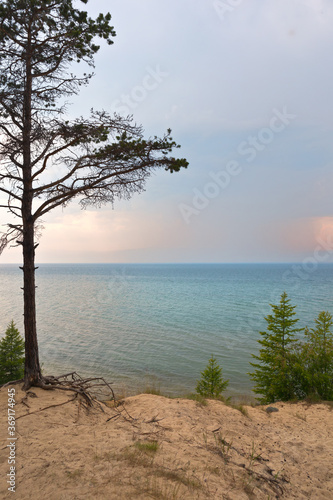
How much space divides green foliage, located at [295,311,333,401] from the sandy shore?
9.02 feet

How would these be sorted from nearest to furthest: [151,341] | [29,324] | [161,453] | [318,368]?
[161,453] → [29,324] → [318,368] → [151,341]

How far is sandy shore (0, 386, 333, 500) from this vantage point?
462cm

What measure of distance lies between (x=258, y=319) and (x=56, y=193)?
33.3 metres

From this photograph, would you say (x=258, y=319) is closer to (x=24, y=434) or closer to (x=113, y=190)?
(x=113, y=190)

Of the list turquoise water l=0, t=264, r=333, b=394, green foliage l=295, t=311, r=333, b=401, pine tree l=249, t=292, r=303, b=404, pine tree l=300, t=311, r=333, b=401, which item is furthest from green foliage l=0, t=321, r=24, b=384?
pine tree l=300, t=311, r=333, b=401

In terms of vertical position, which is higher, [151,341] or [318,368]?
[318,368]

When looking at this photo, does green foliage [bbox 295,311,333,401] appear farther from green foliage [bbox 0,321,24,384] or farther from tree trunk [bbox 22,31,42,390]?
green foliage [bbox 0,321,24,384]

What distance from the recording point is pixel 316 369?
471 inches

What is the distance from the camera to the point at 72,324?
33.1 metres

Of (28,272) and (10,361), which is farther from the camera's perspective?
(10,361)

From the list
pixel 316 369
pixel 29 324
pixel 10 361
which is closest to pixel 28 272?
pixel 29 324

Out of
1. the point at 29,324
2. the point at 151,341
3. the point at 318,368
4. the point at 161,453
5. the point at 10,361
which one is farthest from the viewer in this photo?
the point at 151,341

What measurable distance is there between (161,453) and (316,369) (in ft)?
29.7

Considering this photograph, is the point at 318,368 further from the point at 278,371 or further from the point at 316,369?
the point at 278,371
